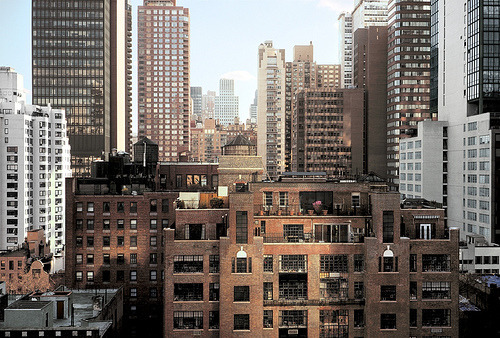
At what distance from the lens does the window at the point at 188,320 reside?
5656 centimetres

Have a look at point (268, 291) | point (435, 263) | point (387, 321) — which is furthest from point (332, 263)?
point (435, 263)

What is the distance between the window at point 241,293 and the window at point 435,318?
20597 mm

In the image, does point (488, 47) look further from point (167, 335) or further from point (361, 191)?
point (167, 335)

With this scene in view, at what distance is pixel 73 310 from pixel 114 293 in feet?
38.8

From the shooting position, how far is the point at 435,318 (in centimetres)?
5716

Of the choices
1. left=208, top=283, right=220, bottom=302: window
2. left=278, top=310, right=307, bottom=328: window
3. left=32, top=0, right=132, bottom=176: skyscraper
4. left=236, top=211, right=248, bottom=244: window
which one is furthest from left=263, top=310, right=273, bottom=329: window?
left=32, top=0, right=132, bottom=176: skyscraper

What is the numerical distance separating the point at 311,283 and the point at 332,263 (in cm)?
332

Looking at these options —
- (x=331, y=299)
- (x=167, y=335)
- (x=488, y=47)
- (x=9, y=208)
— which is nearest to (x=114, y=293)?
(x=167, y=335)

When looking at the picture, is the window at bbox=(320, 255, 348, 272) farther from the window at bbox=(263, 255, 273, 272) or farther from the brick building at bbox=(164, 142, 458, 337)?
the window at bbox=(263, 255, 273, 272)

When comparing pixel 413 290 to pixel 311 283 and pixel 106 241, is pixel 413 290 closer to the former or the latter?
pixel 311 283

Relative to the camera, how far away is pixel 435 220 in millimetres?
59875

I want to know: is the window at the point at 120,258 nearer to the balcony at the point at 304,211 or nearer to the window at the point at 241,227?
the balcony at the point at 304,211

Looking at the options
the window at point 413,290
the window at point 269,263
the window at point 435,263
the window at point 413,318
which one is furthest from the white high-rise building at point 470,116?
the window at point 269,263

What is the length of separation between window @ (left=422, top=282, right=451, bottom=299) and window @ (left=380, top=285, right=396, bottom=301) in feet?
13.2
